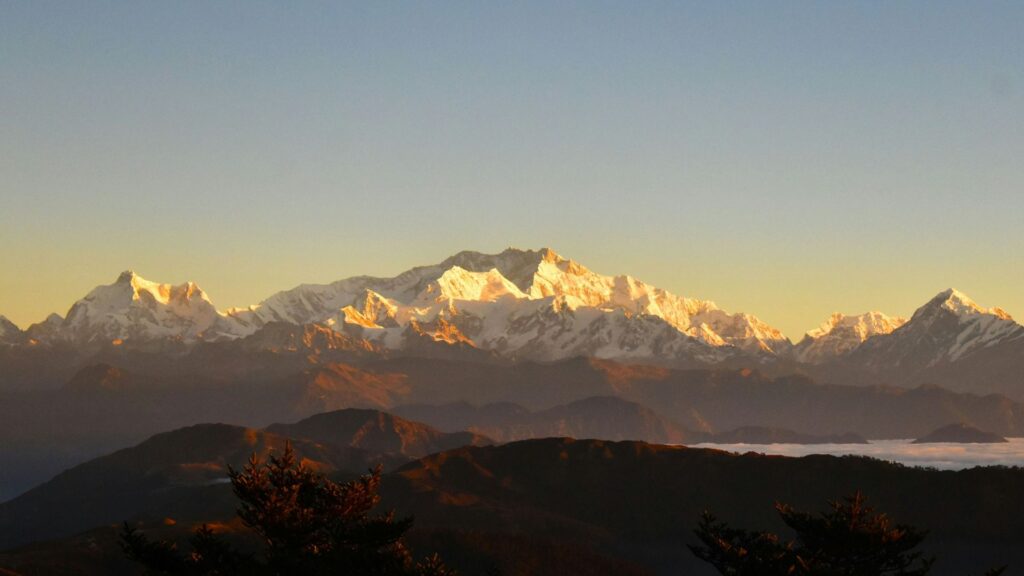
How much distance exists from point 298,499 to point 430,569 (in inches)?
763

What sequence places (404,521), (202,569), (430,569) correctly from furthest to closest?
(404,521), (202,569), (430,569)

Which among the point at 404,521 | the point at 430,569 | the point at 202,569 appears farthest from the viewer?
the point at 404,521

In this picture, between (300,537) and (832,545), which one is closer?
(300,537)

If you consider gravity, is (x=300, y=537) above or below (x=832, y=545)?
above

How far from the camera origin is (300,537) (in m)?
112

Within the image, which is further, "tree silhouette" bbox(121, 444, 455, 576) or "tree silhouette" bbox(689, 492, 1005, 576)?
"tree silhouette" bbox(689, 492, 1005, 576)

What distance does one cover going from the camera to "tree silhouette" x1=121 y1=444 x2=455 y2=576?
10275 centimetres

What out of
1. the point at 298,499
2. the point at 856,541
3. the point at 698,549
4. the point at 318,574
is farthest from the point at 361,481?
the point at 856,541

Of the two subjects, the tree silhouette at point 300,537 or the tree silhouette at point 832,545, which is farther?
the tree silhouette at point 832,545

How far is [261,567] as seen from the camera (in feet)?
330

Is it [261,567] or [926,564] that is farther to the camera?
[926,564]

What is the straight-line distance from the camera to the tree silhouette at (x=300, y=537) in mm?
102750

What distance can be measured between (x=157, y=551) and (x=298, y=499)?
38.1 feet

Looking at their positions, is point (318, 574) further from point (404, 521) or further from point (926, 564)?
point (926, 564)
